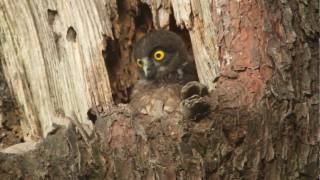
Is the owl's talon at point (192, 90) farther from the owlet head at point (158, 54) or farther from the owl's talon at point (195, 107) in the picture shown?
the owlet head at point (158, 54)

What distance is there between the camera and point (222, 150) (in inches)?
127

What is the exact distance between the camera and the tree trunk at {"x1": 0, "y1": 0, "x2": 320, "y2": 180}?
3275mm

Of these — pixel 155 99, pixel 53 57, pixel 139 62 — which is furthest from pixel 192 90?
pixel 139 62

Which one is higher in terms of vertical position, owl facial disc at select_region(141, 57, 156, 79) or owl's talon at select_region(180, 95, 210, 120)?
owl facial disc at select_region(141, 57, 156, 79)

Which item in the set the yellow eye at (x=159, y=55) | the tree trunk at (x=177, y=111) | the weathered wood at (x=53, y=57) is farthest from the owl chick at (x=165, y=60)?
the weathered wood at (x=53, y=57)

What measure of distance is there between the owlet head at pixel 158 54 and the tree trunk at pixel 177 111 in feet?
0.91

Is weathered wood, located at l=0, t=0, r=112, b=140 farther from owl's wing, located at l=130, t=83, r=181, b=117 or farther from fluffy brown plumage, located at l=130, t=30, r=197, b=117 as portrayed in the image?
fluffy brown plumage, located at l=130, t=30, r=197, b=117

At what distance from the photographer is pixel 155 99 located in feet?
13.1

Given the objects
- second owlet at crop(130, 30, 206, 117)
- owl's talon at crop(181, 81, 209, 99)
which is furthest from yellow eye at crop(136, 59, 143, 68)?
owl's talon at crop(181, 81, 209, 99)

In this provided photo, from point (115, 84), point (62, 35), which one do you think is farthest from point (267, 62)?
point (62, 35)

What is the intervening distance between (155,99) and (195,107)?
0.84 meters

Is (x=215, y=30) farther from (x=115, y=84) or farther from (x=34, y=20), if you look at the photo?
(x=34, y=20)

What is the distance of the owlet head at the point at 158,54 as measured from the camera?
14.8ft

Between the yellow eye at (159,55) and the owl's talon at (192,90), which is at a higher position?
the yellow eye at (159,55)
